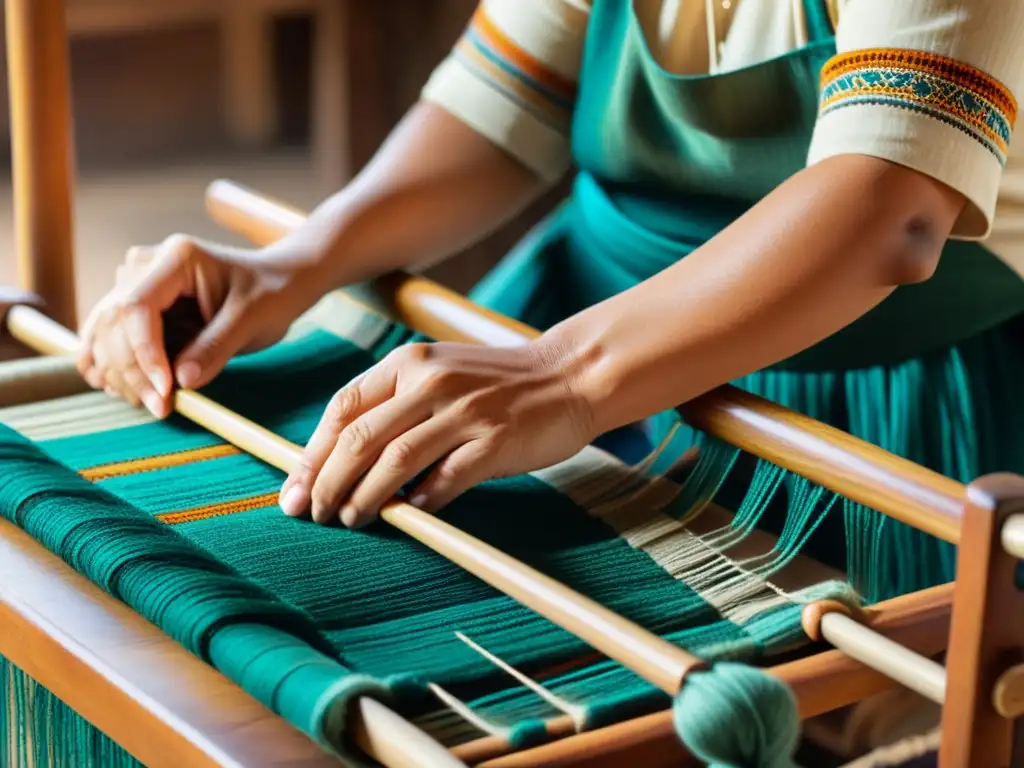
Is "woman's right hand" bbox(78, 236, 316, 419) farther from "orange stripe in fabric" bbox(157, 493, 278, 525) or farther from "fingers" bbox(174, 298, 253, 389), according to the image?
"orange stripe in fabric" bbox(157, 493, 278, 525)

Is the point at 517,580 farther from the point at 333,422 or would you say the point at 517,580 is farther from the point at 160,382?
the point at 160,382

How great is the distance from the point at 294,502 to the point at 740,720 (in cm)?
34

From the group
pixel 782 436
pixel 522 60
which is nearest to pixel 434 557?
pixel 782 436

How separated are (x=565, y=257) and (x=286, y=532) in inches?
19.1

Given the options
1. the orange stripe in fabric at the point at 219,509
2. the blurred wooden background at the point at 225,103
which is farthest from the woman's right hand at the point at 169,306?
the blurred wooden background at the point at 225,103

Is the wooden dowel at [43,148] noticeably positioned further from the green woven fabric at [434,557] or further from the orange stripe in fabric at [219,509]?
the orange stripe in fabric at [219,509]

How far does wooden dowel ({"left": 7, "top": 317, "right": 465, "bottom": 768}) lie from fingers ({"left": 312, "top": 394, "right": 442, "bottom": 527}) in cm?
5

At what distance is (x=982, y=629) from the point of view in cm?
59

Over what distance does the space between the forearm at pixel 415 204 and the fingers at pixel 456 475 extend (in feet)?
1.06

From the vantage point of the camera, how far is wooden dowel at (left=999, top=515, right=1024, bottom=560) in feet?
1.86

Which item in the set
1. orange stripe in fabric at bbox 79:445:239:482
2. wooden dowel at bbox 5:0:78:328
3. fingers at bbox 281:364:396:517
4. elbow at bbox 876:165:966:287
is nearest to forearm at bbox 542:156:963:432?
elbow at bbox 876:165:966:287

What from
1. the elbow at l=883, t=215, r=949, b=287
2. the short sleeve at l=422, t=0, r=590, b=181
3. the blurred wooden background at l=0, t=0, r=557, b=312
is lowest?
the blurred wooden background at l=0, t=0, r=557, b=312

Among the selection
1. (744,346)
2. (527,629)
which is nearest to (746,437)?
(744,346)

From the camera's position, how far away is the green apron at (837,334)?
3.18 feet
